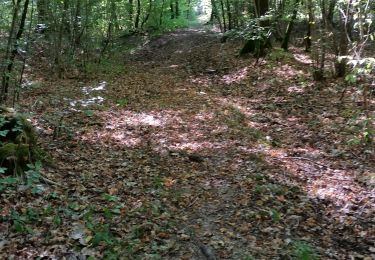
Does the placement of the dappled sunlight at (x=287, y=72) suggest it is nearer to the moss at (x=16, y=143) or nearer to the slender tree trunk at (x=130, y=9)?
the moss at (x=16, y=143)

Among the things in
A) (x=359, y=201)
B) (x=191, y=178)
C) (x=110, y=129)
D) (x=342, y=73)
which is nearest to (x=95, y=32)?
(x=110, y=129)

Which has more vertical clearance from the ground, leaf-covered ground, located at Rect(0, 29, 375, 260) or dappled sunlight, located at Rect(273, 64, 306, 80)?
dappled sunlight, located at Rect(273, 64, 306, 80)

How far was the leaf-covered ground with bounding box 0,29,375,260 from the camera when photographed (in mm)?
4742

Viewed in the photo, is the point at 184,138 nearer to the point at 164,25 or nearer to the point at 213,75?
the point at 213,75

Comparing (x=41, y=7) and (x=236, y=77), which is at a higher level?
(x=41, y=7)

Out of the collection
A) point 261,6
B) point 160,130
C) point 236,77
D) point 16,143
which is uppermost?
point 261,6

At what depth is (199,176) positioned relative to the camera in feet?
21.8

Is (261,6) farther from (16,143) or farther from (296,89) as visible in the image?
(16,143)

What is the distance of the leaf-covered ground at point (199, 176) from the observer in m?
4.74

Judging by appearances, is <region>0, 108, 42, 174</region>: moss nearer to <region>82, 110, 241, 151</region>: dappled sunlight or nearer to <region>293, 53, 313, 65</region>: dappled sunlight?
<region>82, 110, 241, 151</region>: dappled sunlight

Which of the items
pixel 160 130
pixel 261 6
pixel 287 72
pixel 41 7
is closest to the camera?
pixel 160 130

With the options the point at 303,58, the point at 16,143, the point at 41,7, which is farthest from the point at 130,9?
the point at 16,143

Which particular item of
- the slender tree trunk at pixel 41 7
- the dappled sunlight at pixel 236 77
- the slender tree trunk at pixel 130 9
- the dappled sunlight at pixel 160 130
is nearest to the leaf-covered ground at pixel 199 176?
the dappled sunlight at pixel 160 130

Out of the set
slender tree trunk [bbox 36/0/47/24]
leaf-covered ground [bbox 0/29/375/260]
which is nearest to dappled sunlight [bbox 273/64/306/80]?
leaf-covered ground [bbox 0/29/375/260]
